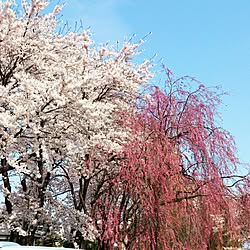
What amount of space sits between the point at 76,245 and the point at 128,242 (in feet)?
7.69

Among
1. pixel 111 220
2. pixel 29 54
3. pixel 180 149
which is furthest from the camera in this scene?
pixel 29 54

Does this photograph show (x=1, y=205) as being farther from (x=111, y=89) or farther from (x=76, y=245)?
(x=111, y=89)

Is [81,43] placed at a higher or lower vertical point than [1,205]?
higher

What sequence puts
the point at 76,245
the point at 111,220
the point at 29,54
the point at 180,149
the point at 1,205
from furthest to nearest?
the point at 1,205
the point at 76,245
the point at 29,54
the point at 111,220
the point at 180,149

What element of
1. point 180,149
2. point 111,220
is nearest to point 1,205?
point 111,220

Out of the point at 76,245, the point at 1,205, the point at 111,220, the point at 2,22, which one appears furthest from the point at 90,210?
the point at 2,22

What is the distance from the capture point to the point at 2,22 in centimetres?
1116

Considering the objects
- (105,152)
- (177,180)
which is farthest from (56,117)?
(177,180)

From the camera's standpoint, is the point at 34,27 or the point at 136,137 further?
the point at 34,27

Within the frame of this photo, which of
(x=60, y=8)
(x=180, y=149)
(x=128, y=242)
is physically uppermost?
(x=60, y=8)

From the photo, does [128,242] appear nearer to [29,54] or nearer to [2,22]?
[29,54]

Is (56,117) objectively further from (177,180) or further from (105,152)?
(177,180)

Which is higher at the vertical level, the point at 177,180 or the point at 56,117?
the point at 56,117

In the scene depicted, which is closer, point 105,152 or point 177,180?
point 177,180
